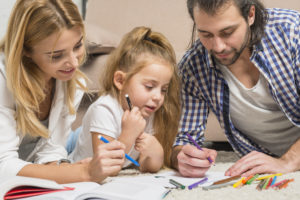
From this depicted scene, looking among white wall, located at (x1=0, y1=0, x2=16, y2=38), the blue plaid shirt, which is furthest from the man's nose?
white wall, located at (x1=0, y1=0, x2=16, y2=38)

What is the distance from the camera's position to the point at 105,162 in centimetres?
105

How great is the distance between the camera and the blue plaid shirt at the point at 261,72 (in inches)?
51.2

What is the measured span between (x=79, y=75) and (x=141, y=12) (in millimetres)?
1220

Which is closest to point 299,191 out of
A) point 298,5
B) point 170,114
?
point 170,114

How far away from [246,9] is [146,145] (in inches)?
22.9

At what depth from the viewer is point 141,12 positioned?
2592mm

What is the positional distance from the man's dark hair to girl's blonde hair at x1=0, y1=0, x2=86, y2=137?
0.41 metres

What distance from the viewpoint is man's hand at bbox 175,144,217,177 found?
1181 millimetres

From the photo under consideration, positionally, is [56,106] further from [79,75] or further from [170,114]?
[170,114]

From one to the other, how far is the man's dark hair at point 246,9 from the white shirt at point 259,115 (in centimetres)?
15

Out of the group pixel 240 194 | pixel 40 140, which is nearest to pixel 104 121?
pixel 40 140

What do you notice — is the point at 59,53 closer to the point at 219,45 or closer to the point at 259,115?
the point at 219,45

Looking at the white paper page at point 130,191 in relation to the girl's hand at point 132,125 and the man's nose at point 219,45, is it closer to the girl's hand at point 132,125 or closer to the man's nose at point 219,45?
the girl's hand at point 132,125

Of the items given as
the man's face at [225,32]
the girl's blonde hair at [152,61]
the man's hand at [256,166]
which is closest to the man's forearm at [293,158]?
the man's hand at [256,166]
